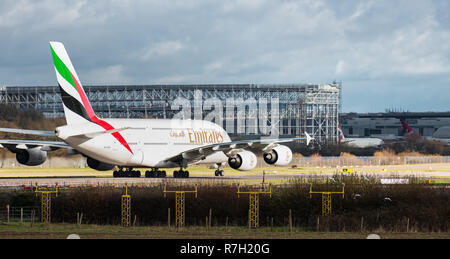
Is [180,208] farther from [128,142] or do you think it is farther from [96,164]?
[96,164]

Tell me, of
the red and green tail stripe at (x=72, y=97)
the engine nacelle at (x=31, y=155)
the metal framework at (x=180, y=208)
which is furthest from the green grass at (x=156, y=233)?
the engine nacelle at (x=31, y=155)

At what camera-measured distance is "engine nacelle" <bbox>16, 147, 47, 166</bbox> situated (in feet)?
197

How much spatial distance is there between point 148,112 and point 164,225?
82261 mm

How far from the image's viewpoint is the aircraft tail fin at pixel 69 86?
5366cm

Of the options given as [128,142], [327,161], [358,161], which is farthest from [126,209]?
[358,161]

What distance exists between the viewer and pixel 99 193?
150 feet

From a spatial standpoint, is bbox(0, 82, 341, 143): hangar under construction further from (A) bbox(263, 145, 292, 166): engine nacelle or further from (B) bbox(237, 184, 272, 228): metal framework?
(B) bbox(237, 184, 272, 228): metal framework

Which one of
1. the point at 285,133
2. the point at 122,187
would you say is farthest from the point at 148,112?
the point at 122,187

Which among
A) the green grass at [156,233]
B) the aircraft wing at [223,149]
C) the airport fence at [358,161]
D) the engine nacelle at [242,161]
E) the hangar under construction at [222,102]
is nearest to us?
the green grass at [156,233]

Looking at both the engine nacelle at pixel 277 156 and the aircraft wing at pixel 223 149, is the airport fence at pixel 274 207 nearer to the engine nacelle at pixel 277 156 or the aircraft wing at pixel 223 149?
the aircraft wing at pixel 223 149

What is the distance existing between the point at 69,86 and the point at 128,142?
747 cm

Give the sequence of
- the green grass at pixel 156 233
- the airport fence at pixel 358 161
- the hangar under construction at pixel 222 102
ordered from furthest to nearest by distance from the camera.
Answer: the hangar under construction at pixel 222 102 < the airport fence at pixel 358 161 < the green grass at pixel 156 233

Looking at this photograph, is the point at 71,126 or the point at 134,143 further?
the point at 134,143
